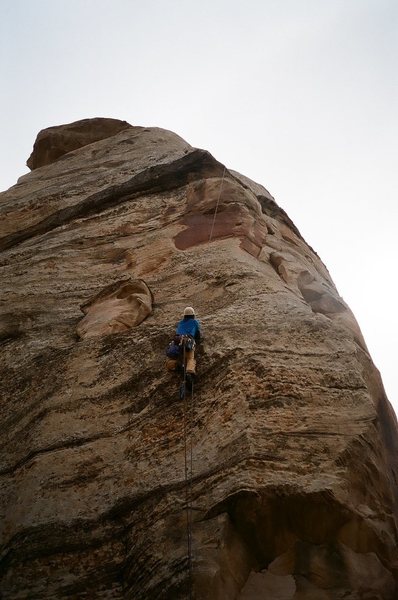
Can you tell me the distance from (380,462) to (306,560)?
1517mm

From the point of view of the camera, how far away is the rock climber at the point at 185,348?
7.84m

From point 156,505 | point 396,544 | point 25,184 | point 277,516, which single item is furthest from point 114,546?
point 25,184

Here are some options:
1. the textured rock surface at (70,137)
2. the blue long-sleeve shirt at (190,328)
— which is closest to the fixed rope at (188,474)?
the blue long-sleeve shirt at (190,328)

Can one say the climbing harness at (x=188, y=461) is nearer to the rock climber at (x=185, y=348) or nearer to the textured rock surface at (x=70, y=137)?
the rock climber at (x=185, y=348)

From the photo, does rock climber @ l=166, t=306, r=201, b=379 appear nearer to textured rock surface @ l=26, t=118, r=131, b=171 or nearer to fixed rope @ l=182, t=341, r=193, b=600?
fixed rope @ l=182, t=341, r=193, b=600

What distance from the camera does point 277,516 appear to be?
6.37 metres

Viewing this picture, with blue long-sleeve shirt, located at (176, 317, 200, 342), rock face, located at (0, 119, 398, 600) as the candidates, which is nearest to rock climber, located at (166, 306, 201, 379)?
blue long-sleeve shirt, located at (176, 317, 200, 342)

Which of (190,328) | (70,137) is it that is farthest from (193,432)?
(70,137)

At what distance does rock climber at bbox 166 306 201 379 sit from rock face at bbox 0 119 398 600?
220mm

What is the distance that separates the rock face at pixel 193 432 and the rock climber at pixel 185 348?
22 cm

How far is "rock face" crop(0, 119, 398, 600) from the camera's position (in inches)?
246

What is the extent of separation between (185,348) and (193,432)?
1055 mm

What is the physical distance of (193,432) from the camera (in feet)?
24.0

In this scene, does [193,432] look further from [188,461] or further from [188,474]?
[188,474]
